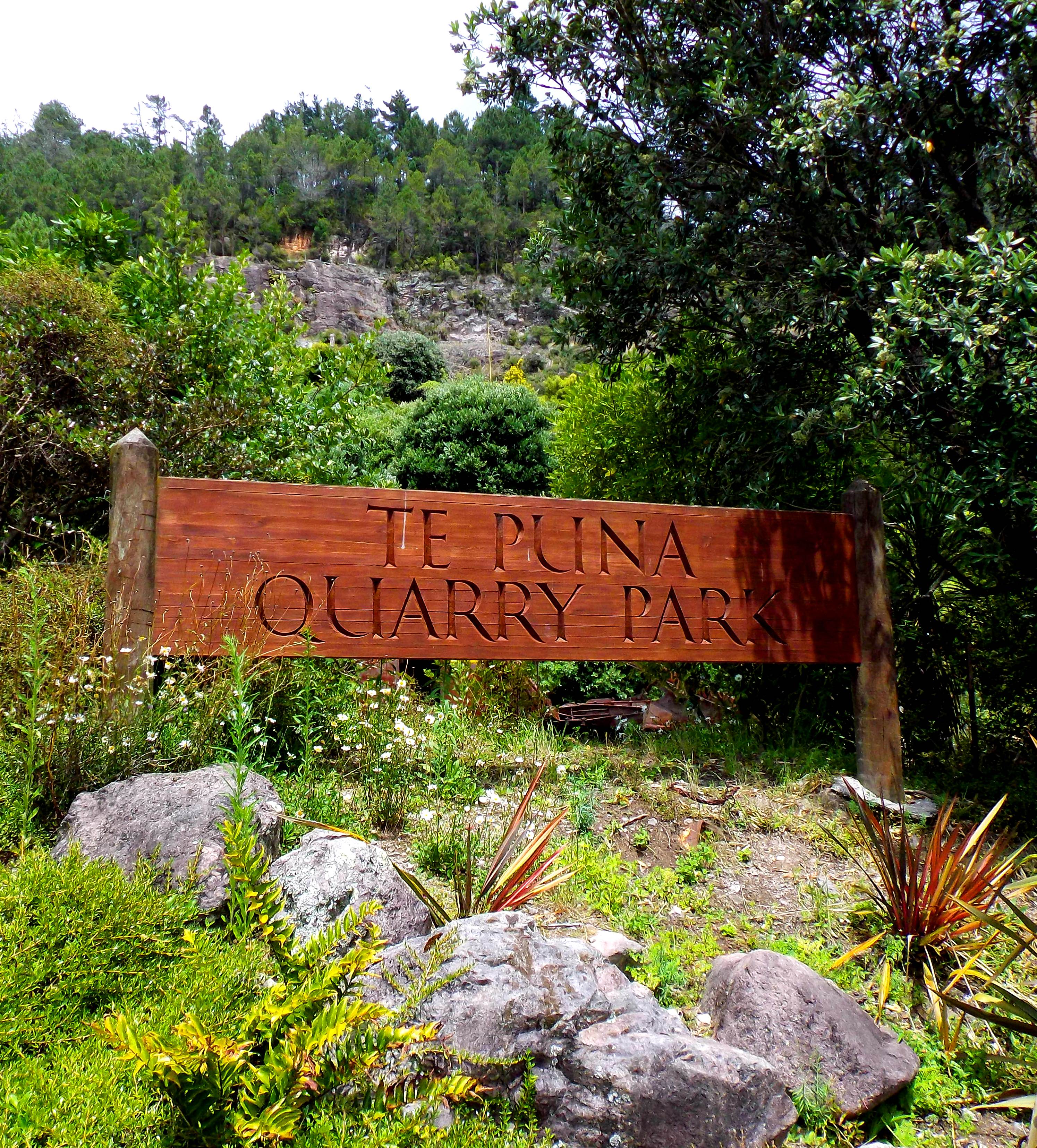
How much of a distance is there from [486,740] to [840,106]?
4.02m

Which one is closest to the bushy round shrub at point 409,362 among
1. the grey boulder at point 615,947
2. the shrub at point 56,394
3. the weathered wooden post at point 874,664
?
the shrub at point 56,394

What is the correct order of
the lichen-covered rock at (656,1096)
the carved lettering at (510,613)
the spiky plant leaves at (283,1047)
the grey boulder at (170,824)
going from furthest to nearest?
the carved lettering at (510,613), the grey boulder at (170,824), the lichen-covered rock at (656,1096), the spiky plant leaves at (283,1047)

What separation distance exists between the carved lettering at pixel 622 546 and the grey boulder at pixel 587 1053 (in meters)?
2.38

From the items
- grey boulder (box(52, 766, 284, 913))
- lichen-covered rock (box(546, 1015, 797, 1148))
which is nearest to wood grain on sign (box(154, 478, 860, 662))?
grey boulder (box(52, 766, 284, 913))

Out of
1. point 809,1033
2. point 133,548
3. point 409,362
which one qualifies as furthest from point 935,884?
point 409,362

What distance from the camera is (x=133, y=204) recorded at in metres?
59.3

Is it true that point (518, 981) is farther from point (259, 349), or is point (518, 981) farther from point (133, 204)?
point (133, 204)

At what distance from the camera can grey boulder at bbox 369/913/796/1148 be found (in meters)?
1.87

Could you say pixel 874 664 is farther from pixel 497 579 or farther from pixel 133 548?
pixel 133 548

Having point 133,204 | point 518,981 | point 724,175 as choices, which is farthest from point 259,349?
point 133,204

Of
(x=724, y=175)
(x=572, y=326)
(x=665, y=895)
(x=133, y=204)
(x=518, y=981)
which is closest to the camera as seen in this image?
(x=518, y=981)

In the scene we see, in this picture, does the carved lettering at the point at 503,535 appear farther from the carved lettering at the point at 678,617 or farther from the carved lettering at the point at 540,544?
the carved lettering at the point at 678,617

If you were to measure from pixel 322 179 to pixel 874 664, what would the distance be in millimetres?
79523

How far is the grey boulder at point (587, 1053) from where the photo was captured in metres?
1.87
